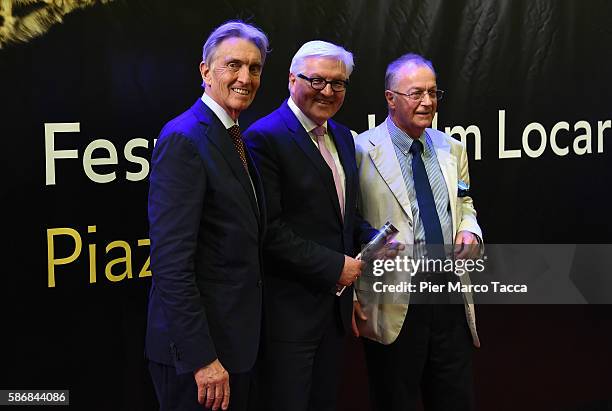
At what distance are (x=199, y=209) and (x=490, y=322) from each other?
6.91 feet

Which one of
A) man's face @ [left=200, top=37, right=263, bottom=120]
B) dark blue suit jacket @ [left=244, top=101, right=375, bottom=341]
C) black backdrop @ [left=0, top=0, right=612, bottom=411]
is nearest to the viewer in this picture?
man's face @ [left=200, top=37, right=263, bottom=120]

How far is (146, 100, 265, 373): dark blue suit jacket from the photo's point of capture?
202cm

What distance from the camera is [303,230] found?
2434 millimetres

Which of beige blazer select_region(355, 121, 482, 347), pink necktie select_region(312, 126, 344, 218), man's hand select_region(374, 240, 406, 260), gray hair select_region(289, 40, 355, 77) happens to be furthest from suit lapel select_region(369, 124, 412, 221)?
gray hair select_region(289, 40, 355, 77)

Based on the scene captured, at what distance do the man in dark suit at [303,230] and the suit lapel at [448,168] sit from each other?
39cm

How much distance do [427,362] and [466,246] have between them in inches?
16.9

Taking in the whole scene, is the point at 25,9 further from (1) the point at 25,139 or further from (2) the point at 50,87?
(1) the point at 25,139

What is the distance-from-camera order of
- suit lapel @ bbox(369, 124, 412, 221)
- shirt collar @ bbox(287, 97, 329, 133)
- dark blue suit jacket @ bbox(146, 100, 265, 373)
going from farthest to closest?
suit lapel @ bbox(369, 124, 412, 221) < shirt collar @ bbox(287, 97, 329, 133) < dark blue suit jacket @ bbox(146, 100, 265, 373)

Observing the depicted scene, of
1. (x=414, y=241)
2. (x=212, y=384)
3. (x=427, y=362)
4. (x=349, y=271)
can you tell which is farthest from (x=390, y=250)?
(x=212, y=384)

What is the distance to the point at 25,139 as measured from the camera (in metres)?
2.83

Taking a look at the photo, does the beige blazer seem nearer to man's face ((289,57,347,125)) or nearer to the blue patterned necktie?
the blue patterned necktie

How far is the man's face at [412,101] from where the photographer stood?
104 inches

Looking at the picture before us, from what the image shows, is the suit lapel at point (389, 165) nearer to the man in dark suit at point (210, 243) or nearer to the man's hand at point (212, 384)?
the man in dark suit at point (210, 243)

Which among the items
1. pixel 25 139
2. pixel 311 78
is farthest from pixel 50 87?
pixel 311 78
